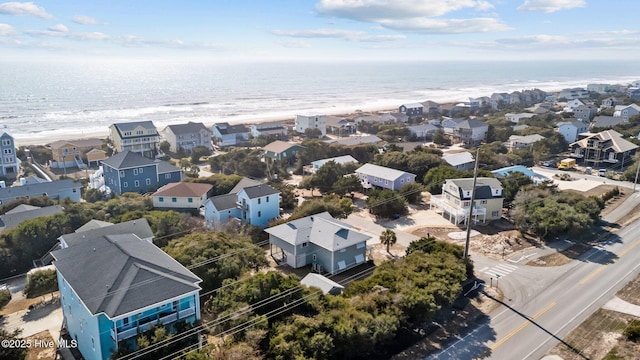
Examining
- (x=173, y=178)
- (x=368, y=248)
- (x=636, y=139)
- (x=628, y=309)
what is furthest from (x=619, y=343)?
(x=636, y=139)

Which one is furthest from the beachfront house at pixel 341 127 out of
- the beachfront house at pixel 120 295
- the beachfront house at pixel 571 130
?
the beachfront house at pixel 120 295

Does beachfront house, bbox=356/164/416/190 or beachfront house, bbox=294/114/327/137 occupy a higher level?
beachfront house, bbox=294/114/327/137

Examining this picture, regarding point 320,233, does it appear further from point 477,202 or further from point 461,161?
point 461,161

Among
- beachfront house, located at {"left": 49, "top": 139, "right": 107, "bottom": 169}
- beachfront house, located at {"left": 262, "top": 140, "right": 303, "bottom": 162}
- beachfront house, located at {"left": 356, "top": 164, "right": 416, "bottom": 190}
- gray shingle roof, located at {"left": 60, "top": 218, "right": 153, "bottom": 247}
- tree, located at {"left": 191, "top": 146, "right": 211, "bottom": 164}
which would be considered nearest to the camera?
gray shingle roof, located at {"left": 60, "top": 218, "right": 153, "bottom": 247}

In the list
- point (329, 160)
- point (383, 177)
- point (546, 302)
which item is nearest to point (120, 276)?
point (546, 302)

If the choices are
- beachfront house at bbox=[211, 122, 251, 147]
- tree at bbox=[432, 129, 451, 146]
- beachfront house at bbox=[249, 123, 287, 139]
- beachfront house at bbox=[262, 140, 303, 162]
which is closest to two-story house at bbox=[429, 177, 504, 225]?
beachfront house at bbox=[262, 140, 303, 162]

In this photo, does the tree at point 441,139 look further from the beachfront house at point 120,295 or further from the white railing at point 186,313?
the white railing at point 186,313

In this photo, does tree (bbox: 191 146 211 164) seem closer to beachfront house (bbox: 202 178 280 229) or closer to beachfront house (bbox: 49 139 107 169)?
beachfront house (bbox: 49 139 107 169)

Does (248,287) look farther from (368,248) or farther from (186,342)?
(368,248)
